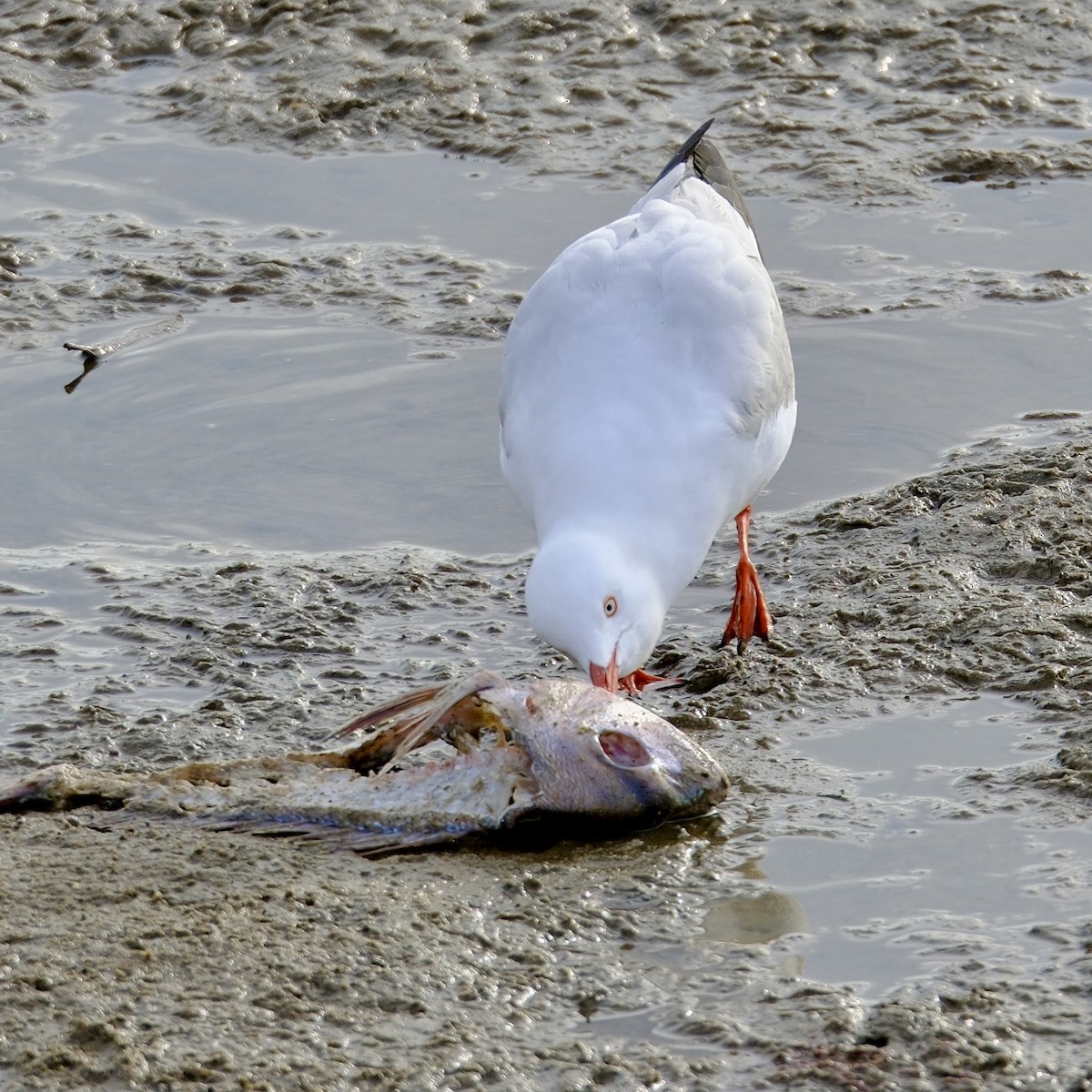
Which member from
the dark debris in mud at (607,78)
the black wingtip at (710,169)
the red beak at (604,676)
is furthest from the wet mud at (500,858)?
the dark debris in mud at (607,78)

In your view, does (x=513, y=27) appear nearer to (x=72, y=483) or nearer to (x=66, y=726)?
(x=72, y=483)

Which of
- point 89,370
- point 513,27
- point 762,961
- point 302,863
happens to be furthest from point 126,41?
point 762,961

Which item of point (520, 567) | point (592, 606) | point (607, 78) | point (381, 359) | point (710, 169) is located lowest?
point (520, 567)

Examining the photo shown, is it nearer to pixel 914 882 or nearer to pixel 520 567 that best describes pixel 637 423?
pixel 520 567

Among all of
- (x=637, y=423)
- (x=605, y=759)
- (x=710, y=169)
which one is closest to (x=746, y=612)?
(x=637, y=423)

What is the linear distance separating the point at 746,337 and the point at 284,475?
1802 millimetres

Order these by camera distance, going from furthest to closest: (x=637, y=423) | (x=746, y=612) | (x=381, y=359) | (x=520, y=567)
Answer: (x=381, y=359), (x=520, y=567), (x=746, y=612), (x=637, y=423)

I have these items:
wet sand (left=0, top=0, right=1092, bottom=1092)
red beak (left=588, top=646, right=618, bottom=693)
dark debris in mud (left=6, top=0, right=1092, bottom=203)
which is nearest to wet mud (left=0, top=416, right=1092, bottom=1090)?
wet sand (left=0, top=0, right=1092, bottom=1092)

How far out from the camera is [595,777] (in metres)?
3.99

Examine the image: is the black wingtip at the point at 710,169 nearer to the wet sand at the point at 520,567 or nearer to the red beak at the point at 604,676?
the wet sand at the point at 520,567

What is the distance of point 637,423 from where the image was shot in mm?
4965

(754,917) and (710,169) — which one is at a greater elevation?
(710,169)

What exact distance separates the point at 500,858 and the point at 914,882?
2.92 ft

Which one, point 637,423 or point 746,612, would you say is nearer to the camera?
point 637,423
